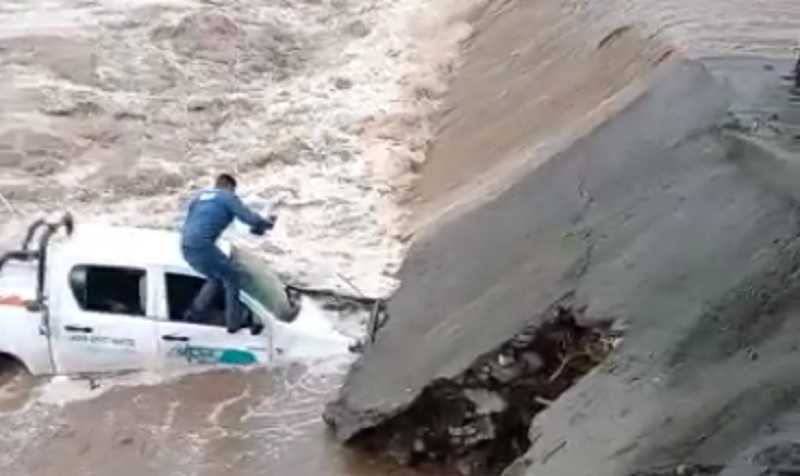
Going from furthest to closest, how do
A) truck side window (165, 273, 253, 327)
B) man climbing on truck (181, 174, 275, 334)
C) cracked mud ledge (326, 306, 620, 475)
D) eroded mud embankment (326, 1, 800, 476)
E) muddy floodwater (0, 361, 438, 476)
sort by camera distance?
truck side window (165, 273, 253, 327) → man climbing on truck (181, 174, 275, 334) → muddy floodwater (0, 361, 438, 476) → cracked mud ledge (326, 306, 620, 475) → eroded mud embankment (326, 1, 800, 476)

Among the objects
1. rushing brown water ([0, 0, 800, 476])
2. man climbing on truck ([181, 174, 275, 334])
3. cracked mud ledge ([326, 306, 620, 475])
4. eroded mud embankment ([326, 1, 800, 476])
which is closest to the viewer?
eroded mud embankment ([326, 1, 800, 476])

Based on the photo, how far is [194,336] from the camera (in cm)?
1360

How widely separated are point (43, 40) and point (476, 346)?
41.2ft

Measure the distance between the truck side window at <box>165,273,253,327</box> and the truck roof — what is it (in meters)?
0.13

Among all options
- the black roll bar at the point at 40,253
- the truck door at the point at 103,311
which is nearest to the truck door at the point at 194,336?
the truck door at the point at 103,311

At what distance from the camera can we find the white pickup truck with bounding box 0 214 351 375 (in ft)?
44.5

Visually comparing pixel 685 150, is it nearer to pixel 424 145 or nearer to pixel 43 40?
pixel 424 145

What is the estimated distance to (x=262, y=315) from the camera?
44.7 feet

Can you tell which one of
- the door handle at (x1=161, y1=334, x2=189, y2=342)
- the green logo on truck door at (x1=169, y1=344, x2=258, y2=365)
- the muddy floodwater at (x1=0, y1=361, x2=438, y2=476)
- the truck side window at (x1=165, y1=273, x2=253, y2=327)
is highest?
the truck side window at (x1=165, y1=273, x2=253, y2=327)

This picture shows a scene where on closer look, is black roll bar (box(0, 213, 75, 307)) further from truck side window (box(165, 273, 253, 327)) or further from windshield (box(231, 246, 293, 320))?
windshield (box(231, 246, 293, 320))

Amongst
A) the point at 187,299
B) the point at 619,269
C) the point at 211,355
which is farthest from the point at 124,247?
the point at 619,269

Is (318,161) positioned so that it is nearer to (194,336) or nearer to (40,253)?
(194,336)

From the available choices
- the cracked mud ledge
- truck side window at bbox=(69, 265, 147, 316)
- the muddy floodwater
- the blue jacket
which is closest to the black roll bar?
truck side window at bbox=(69, 265, 147, 316)

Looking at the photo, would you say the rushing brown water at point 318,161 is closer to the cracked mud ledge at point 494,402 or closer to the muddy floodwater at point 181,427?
the muddy floodwater at point 181,427
